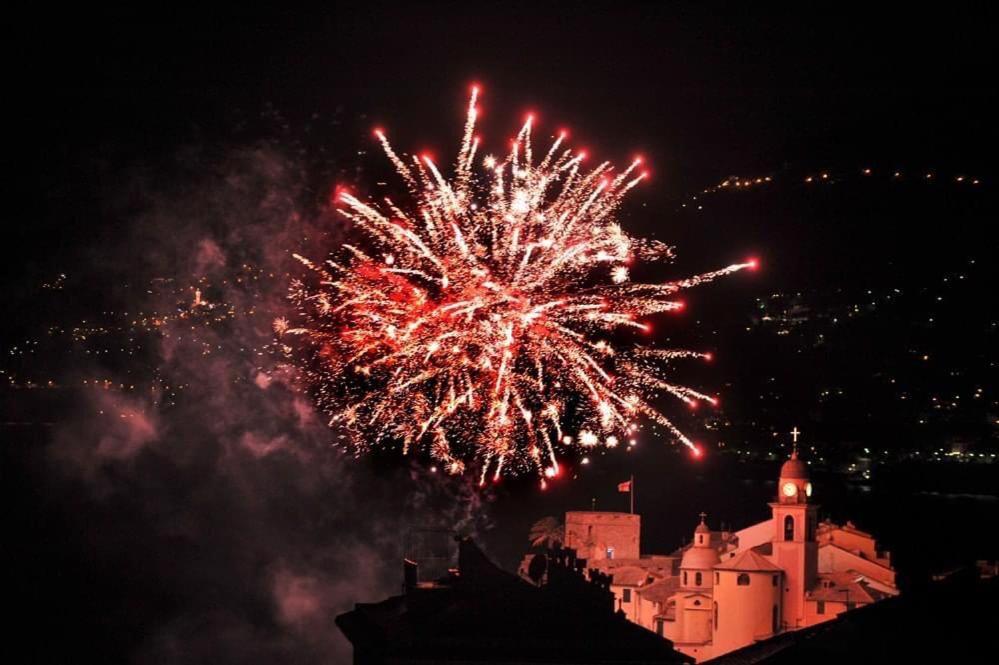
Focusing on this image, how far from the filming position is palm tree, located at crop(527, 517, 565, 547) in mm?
83750

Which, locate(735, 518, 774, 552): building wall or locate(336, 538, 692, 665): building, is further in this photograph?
locate(735, 518, 774, 552): building wall

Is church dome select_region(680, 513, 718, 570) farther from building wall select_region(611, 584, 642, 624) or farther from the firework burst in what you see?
the firework burst

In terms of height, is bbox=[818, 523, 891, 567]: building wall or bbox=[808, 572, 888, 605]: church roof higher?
bbox=[818, 523, 891, 567]: building wall

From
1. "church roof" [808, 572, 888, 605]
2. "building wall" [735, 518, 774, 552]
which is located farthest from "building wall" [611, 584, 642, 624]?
"church roof" [808, 572, 888, 605]

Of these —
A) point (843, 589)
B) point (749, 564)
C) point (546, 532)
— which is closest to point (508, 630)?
point (749, 564)

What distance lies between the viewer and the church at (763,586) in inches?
2537

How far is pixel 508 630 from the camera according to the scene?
2689 cm

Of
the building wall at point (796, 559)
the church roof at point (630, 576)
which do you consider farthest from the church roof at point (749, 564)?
the church roof at point (630, 576)

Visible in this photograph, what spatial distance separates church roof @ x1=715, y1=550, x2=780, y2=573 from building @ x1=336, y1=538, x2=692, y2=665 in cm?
3830

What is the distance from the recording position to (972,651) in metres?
18.6

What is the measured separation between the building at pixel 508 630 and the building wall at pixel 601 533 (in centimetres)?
5217

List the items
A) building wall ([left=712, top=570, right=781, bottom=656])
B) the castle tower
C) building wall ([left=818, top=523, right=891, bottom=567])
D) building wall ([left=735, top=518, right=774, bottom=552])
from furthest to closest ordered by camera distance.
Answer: building wall ([left=818, top=523, right=891, bottom=567])
building wall ([left=735, top=518, right=774, bottom=552])
the castle tower
building wall ([left=712, top=570, right=781, bottom=656])

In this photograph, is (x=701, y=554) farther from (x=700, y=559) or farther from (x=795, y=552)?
(x=795, y=552)

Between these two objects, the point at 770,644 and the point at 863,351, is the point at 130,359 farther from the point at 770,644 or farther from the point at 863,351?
the point at 863,351
